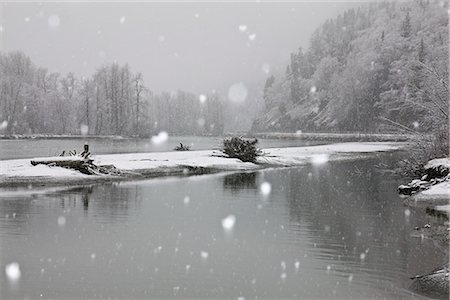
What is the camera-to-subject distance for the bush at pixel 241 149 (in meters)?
37.8

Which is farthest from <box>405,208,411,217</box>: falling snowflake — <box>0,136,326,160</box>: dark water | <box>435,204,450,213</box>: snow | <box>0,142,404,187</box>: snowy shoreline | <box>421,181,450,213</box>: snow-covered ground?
<box>0,136,326,160</box>: dark water

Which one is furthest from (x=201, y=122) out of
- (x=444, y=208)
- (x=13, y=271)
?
(x=13, y=271)

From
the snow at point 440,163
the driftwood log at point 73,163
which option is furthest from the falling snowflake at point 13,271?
the driftwood log at point 73,163

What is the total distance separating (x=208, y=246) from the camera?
37.3 ft

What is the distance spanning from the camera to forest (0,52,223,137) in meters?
91.8

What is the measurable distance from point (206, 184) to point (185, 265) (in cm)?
1561

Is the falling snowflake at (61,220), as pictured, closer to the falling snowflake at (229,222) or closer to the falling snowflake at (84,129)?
the falling snowflake at (229,222)

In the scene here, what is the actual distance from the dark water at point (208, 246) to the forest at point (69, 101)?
77565 millimetres

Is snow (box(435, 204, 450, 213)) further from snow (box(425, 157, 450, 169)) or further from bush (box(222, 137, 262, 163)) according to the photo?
bush (box(222, 137, 262, 163))

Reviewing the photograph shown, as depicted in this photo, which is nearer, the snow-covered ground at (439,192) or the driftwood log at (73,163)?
the snow-covered ground at (439,192)

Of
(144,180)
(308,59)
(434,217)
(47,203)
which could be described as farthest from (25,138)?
(308,59)

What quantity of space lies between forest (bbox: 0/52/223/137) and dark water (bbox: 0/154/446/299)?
3054 inches

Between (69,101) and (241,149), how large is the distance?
74.0 metres

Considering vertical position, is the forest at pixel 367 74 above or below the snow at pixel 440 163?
above
